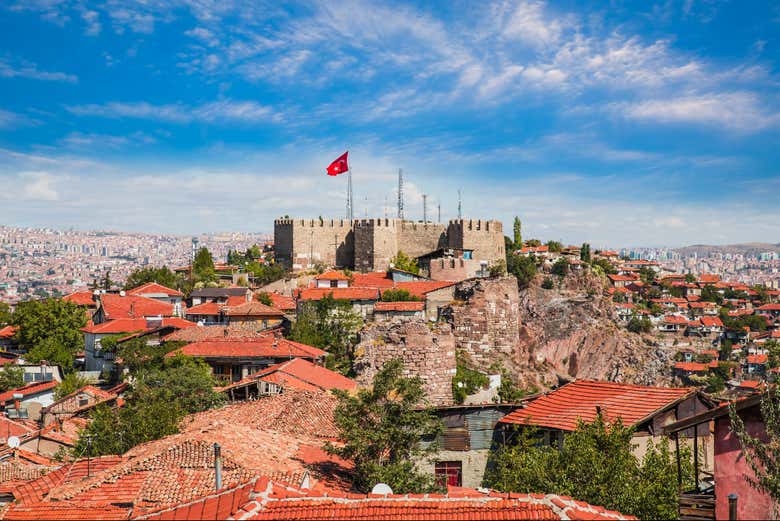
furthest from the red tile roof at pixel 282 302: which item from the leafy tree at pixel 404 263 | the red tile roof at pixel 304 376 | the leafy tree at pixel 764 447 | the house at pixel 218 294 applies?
the leafy tree at pixel 764 447

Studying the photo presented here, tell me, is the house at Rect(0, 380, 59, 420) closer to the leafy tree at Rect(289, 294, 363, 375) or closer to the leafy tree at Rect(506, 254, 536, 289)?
the leafy tree at Rect(289, 294, 363, 375)

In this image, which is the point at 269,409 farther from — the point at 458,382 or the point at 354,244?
the point at 354,244

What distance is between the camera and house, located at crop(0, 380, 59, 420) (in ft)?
80.8

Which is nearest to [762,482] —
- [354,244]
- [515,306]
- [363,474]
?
[363,474]

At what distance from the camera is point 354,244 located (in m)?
51.7

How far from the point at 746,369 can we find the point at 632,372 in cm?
2761

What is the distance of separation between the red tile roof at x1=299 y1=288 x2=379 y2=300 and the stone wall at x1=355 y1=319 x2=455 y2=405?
1124 centimetres

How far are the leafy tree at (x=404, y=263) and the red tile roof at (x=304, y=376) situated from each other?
80.9 feet

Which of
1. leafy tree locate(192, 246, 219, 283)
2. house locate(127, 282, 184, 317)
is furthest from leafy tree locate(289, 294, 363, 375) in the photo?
leafy tree locate(192, 246, 219, 283)

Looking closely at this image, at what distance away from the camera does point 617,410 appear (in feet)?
40.2

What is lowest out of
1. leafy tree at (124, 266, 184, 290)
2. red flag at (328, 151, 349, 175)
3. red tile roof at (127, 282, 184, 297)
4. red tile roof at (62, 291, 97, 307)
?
red tile roof at (62, 291, 97, 307)

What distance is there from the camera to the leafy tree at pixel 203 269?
169 ft

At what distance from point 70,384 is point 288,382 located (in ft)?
40.2

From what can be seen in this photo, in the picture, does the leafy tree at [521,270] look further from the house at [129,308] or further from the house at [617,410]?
the house at [617,410]
